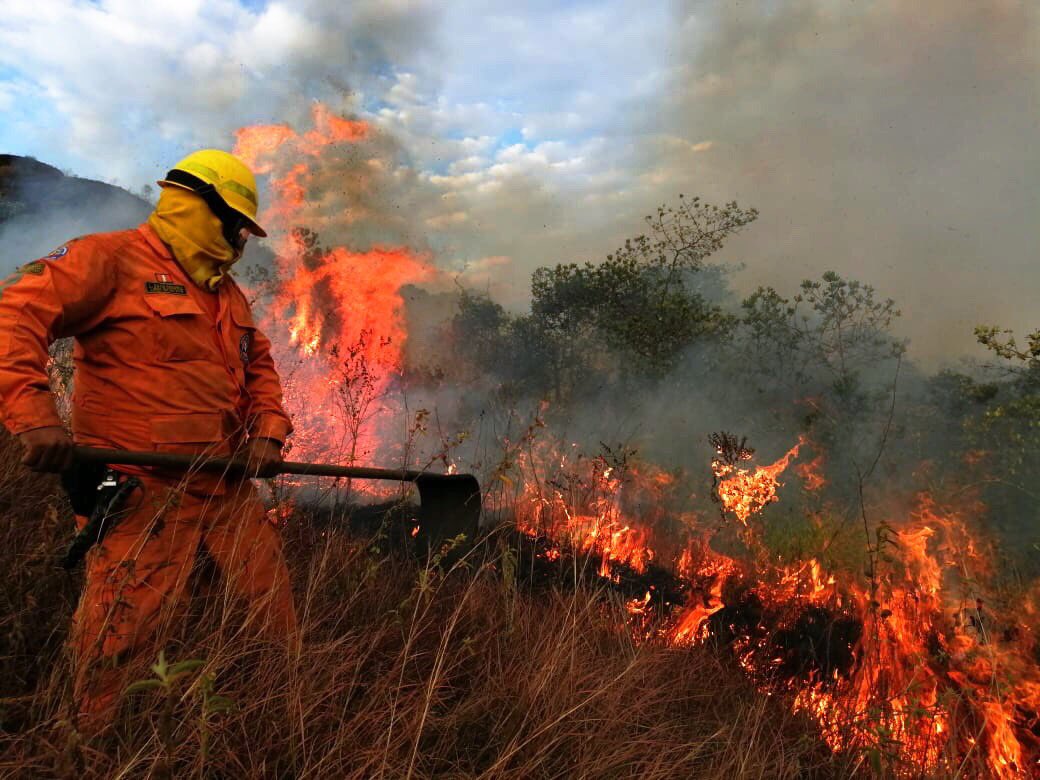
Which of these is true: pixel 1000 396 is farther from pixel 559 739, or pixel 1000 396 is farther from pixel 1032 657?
pixel 559 739

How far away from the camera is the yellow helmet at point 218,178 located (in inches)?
98.2

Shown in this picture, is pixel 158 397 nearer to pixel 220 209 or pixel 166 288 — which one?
pixel 166 288

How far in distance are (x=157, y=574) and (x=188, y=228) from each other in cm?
142

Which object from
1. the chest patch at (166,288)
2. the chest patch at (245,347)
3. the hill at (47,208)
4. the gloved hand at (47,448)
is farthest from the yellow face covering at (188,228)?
the hill at (47,208)

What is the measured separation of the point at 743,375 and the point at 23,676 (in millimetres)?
14887

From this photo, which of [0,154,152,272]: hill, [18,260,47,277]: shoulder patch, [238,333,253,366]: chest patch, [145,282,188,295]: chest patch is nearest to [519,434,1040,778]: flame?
[238,333,253,366]: chest patch

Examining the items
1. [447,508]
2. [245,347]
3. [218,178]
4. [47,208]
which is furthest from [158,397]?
[47,208]

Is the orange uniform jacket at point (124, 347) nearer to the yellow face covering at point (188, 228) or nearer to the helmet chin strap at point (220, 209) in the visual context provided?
the yellow face covering at point (188, 228)

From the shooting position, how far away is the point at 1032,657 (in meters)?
6.16

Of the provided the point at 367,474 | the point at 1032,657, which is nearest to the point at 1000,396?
the point at 1032,657

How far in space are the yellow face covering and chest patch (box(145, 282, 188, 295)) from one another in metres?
0.13

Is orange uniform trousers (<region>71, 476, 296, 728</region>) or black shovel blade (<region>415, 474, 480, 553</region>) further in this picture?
black shovel blade (<region>415, 474, 480, 553</region>)

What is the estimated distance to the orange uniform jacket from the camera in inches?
77.9

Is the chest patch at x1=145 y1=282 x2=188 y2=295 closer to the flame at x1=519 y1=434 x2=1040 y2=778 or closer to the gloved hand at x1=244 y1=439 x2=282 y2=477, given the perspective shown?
the gloved hand at x1=244 y1=439 x2=282 y2=477
